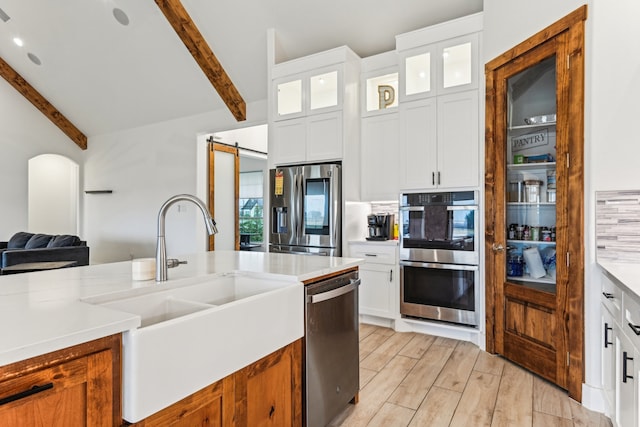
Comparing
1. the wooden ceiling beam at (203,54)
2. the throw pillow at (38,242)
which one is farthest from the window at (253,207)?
the throw pillow at (38,242)

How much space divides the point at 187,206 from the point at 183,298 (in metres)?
4.89

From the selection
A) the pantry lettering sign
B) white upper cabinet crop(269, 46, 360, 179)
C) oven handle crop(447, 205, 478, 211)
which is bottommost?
oven handle crop(447, 205, 478, 211)

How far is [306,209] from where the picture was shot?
4109mm

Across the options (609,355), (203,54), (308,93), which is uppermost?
(203,54)

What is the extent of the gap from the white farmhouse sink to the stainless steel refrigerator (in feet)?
6.92

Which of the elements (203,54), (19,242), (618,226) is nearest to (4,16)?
(203,54)

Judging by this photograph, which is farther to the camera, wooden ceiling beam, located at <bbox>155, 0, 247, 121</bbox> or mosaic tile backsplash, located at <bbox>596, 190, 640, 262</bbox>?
wooden ceiling beam, located at <bbox>155, 0, 247, 121</bbox>

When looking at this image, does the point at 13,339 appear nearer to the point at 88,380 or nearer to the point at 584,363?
the point at 88,380

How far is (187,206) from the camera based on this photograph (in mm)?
6266

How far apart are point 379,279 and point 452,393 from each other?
151cm

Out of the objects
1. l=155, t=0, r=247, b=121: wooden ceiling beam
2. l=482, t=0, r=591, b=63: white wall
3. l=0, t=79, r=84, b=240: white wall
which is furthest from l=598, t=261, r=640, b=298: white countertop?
l=0, t=79, r=84, b=240: white wall

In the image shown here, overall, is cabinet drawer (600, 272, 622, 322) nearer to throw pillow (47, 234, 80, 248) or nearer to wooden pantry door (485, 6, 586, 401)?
wooden pantry door (485, 6, 586, 401)

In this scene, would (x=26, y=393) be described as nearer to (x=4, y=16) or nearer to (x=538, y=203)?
(x=538, y=203)

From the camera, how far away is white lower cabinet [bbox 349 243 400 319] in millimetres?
3775
